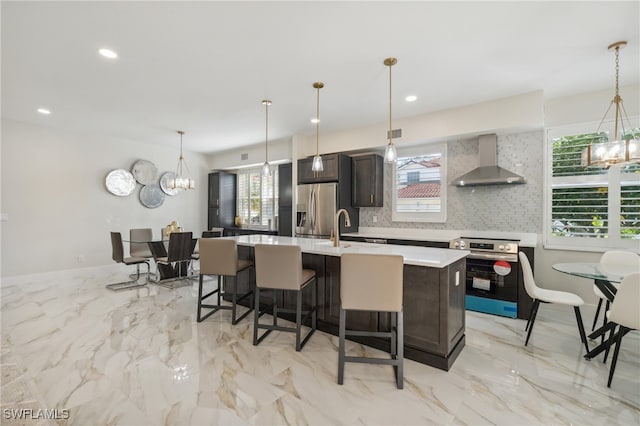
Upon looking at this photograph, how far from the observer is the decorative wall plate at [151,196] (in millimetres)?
6351

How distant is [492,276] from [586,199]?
1.63 metres

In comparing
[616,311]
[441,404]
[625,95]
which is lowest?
[441,404]

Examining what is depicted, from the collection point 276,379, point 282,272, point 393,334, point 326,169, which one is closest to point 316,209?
point 326,169

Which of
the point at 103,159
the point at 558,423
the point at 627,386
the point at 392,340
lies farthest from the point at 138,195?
the point at 627,386

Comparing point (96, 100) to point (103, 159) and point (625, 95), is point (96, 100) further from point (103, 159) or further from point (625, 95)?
point (625, 95)

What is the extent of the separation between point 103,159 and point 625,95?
8.42 metres

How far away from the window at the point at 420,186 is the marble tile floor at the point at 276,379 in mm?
1962

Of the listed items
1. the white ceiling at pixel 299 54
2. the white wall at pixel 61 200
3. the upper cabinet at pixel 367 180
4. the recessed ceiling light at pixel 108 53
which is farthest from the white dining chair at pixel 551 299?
the white wall at pixel 61 200

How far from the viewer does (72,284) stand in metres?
4.90

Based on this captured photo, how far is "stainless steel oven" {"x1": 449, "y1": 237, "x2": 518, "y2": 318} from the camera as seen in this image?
352 cm

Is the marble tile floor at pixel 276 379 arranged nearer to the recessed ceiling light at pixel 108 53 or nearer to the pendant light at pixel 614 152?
the pendant light at pixel 614 152

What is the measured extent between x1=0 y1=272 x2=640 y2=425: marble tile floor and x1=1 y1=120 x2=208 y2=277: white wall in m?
2.33

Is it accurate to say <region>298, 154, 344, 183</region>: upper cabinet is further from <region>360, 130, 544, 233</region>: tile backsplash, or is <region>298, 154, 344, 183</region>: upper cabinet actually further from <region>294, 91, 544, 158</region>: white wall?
<region>360, 130, 544, 233</region>: tile backsplash

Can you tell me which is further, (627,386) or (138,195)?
(138,195)
